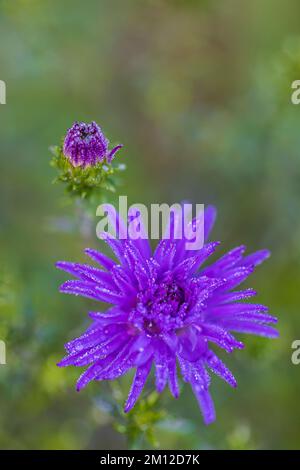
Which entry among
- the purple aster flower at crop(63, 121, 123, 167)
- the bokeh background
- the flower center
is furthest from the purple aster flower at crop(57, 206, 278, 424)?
the bokeh background

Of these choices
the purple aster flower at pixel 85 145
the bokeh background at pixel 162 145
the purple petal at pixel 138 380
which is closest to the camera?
the purple petal at pixel 138 380

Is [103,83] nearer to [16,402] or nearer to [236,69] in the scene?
[236,69]

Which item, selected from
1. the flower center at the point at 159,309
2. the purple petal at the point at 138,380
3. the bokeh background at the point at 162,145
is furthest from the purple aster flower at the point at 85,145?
the bokeh background at the point at 162,145

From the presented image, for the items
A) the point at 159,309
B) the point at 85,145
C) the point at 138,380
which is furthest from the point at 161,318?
the point at 85,145

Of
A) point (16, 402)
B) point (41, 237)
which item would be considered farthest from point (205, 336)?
point (41, 237)

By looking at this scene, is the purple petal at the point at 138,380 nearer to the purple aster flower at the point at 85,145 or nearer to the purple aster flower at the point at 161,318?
the purple aster flower at the point at 161,318

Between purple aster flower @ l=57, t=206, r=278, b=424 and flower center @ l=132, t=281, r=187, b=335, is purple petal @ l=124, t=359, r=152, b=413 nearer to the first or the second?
purple aster flower @ l=57, t=206, r=278, b=424

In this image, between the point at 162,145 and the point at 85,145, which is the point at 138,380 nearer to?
the point at 85,145
